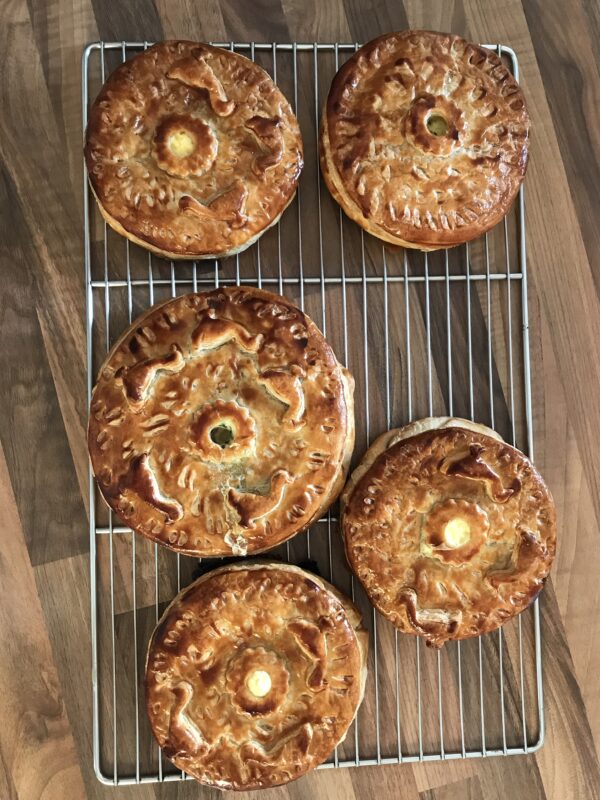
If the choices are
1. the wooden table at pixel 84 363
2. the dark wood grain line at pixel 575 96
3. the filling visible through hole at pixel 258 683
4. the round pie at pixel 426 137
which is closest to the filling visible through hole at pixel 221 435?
the wooden table at pixel 84 363

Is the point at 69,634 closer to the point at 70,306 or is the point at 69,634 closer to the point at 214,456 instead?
the point at 214,456

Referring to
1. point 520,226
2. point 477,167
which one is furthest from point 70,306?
point 520,226

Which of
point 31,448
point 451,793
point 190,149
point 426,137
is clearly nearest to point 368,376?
point 426,137

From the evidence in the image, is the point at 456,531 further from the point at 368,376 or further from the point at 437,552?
the point at 368,376

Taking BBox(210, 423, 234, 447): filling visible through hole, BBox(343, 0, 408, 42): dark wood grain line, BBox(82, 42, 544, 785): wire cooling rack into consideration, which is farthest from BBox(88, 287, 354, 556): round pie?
BBox(343, 0, 408, 42): dark wood grain line

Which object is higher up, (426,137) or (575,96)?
(575,96)

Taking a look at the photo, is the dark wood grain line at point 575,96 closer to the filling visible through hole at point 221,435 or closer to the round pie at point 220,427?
the round pie at point 220,427

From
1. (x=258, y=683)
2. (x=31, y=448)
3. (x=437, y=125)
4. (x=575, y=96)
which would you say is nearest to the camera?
(x=258, y=683)

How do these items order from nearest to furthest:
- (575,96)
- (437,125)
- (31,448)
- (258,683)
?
1. (258,683)
2. (437,125)
3. (31,448)
4. (575,96)
